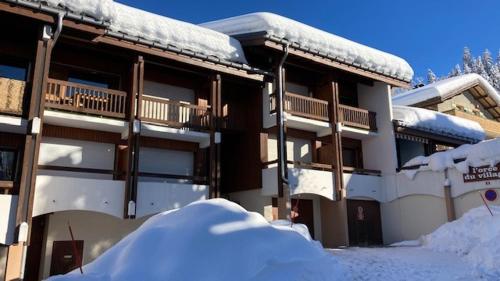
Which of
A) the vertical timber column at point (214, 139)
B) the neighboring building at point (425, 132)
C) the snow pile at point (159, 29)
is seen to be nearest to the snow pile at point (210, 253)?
the vertical timber column at point (214, 139)

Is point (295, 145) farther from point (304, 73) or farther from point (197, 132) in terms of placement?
point (197, 132)

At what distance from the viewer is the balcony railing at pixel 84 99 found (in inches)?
542

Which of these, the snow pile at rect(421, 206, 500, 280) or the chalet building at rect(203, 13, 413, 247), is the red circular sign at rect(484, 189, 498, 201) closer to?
the snow pile at rect(421, 206, 500, 280)

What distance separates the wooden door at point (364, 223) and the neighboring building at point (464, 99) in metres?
9.82

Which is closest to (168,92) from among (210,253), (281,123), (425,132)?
(281,123)

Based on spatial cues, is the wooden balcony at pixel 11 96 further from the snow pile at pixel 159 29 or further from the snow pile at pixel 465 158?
the snow pile at pixel 465 158

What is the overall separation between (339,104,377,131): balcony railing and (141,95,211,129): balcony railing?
6.45 metres

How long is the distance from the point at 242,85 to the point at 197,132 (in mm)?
4040

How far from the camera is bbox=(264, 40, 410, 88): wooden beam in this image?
1725 centimetres

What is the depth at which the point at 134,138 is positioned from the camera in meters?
14.5

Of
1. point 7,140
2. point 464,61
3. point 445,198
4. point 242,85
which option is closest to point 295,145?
point 242,85

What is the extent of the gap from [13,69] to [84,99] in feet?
8.20

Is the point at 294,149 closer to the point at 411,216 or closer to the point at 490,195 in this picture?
the point at 411,216

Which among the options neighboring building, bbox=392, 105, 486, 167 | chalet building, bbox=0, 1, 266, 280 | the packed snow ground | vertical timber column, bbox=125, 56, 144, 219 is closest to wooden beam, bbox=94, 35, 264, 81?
chalet building, bbox=0, 1, 266, 280
